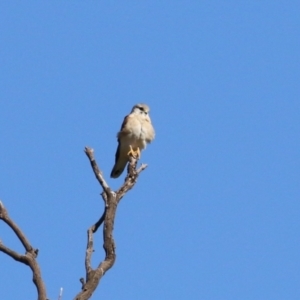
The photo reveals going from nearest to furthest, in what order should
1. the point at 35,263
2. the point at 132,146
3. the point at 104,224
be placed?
1. the point at 35,263
2. the point at 104,224
3. the point at 132,146

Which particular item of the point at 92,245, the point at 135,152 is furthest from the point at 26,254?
the point at 135,152

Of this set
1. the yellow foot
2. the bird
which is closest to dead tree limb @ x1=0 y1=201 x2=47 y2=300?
the yellow foot

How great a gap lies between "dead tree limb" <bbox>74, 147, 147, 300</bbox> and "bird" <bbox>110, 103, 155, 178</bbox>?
126 inches

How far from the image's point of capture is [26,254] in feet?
18.7

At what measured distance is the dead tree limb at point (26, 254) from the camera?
219 inches

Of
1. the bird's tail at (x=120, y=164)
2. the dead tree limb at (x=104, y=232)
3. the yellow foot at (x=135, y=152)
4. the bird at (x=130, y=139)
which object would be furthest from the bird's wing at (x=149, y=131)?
the dead tree limb at (x=104, y=232)

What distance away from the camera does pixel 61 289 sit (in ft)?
17.0

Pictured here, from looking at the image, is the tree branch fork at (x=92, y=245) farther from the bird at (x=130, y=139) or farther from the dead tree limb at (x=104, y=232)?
the bird at (x=130, y=139)

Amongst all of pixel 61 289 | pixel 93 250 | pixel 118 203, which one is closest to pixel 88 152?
pixel 118 203

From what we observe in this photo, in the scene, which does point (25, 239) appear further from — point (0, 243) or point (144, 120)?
point (144, 120)

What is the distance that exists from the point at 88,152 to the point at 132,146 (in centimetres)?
358

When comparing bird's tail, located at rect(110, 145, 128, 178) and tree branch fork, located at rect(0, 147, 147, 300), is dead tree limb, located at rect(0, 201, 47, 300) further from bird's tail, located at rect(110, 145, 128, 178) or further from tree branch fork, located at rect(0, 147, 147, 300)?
bird's tail, located at rect(110, 145, 128, 178)

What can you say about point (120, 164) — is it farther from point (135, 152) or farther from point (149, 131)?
point (149, 131)

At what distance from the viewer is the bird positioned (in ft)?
A: 33.7
